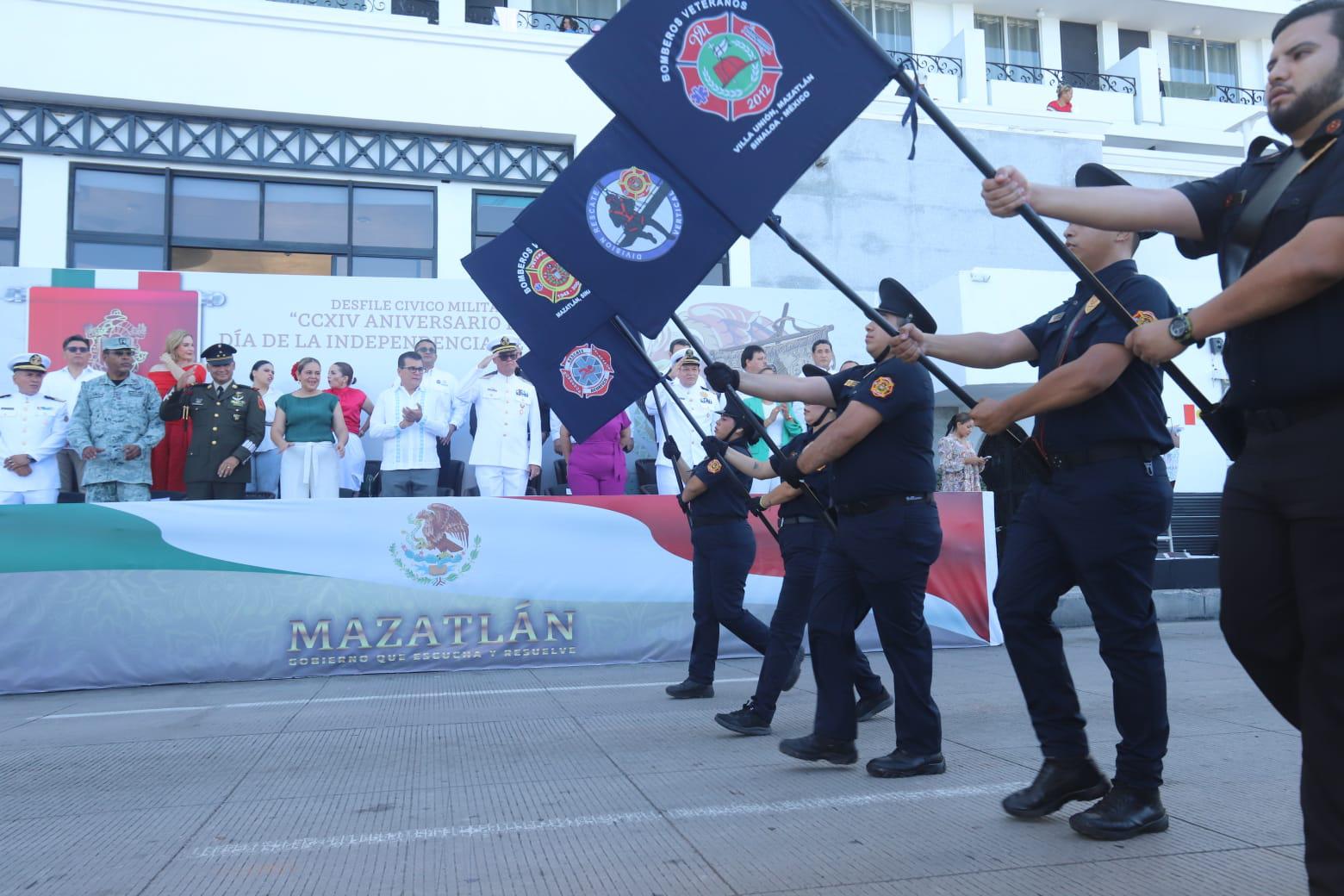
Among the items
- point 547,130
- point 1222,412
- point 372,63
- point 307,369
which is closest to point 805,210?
point 547,130

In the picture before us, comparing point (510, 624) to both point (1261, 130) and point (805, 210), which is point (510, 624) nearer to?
point (805, 210)

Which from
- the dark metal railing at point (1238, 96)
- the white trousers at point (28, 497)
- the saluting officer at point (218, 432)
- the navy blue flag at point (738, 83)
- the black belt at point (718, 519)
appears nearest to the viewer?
the navy blue flag at point (738, 83)

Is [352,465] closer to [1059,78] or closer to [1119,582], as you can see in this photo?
[1119,582]

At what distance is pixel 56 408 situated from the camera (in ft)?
31.7

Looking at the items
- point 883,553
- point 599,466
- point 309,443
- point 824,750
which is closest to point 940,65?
point 599,466

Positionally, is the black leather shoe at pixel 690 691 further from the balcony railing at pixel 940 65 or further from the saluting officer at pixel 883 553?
the balcony railing at pixel 940 65

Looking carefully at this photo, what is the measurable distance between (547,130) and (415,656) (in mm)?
10398

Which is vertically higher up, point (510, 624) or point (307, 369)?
point (307, 369)

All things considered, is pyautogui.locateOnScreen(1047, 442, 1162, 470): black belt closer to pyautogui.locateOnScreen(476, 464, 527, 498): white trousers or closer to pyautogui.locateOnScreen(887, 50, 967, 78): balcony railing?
pyautogui.locateOnScreen(476, 464, 527, 498): white trousers

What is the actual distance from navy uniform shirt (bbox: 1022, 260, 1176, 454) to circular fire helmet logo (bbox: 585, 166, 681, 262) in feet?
7.25

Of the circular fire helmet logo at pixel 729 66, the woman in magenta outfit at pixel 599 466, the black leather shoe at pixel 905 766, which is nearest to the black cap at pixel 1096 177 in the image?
the circular fire helmet logo at pixel 729 66

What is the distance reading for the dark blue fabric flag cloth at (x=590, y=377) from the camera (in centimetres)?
736

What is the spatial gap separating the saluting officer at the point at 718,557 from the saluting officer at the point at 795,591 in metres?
0.51

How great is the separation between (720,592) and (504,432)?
173 inches
